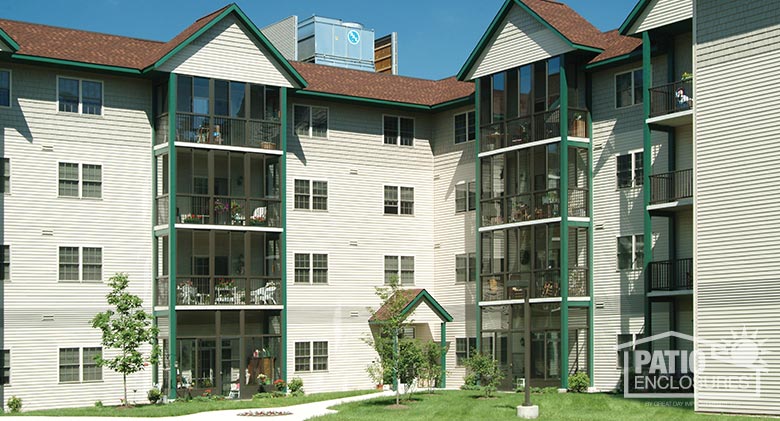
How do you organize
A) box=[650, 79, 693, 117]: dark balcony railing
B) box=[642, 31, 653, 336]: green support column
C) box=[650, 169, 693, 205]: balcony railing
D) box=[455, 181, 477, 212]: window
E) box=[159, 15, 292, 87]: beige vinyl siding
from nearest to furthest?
box=[650, 169, 693, 205]: balcony railing
box=[650, 79, 693, 117]: dark balcony railing
box=[642, 31, 653, 336]: green support column
box=[159, 15, 292, 87]: beige vinyl siding
box=[455, 181, 477, 212]: window

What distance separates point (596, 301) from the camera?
126 feet

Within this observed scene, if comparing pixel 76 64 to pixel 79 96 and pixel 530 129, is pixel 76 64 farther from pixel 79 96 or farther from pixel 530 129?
pixel 530 129

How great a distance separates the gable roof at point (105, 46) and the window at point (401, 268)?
26.2 ft

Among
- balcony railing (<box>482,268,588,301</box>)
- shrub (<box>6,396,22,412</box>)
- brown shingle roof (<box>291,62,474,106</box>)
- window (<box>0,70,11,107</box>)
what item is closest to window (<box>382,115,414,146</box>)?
brown shingle roof (<box>291,62,474,106</box>)

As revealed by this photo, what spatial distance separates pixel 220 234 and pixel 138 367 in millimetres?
6155

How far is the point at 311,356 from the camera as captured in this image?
4203 cm

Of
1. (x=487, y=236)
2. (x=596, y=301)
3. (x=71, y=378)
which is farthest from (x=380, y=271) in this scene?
(x=71, y=378)

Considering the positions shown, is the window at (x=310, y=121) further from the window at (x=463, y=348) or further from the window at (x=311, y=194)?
the window at (x=463, y=348)

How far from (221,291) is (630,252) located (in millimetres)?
13913

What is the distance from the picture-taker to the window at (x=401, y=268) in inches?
1743

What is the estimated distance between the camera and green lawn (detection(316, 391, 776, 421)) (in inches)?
1131

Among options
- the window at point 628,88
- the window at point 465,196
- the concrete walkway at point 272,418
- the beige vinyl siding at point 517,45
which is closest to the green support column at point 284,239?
the concrete walkway at point 272,418

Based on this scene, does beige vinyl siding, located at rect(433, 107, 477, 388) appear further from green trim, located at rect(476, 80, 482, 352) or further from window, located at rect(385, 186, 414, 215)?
green trim, located at rect(476, 80, 482, 352)

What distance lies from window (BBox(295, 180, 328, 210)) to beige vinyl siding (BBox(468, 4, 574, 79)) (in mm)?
6959
